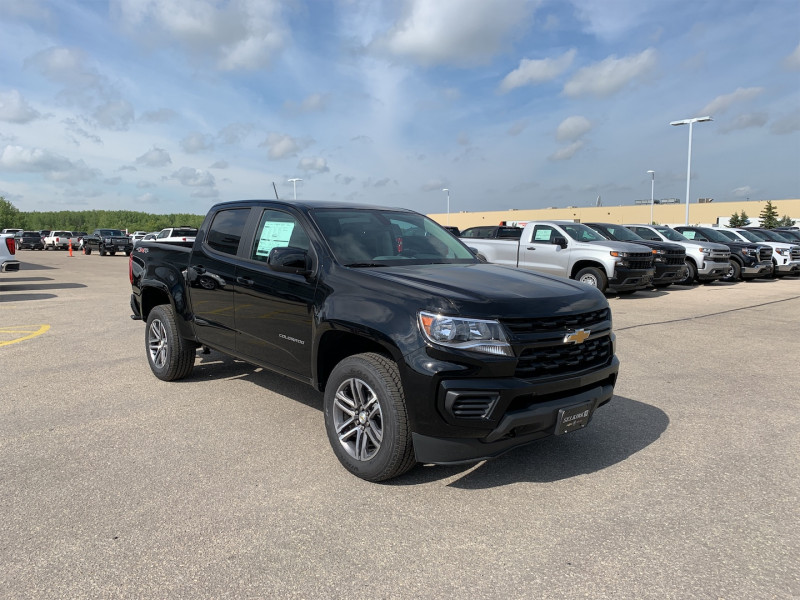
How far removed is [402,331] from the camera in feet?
11.3

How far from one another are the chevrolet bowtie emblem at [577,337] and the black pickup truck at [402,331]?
1 cm

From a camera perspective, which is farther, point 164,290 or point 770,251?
point 770,251

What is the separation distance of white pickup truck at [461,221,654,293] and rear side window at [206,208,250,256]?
765cm

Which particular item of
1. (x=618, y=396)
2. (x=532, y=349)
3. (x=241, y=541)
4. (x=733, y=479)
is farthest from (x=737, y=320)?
(x=241, y=541)

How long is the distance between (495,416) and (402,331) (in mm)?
705

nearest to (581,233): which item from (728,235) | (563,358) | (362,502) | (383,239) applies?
(728,235)

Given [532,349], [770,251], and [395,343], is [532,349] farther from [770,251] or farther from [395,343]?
[770,251]

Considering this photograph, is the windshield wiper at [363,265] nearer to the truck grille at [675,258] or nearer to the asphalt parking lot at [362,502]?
the asphalt parking lot at [362,502]

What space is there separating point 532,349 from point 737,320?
8852 mm

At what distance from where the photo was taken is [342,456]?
3861 mm

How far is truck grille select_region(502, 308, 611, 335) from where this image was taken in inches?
135

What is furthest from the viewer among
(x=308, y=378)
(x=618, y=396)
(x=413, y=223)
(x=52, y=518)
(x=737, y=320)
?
(x=737, y=320)

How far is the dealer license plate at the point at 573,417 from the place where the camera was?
11.5 ft

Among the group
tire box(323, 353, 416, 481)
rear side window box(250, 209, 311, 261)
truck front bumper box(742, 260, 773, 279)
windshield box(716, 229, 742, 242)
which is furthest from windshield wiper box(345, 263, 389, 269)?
windshield box(716, 229, 742, 242)
